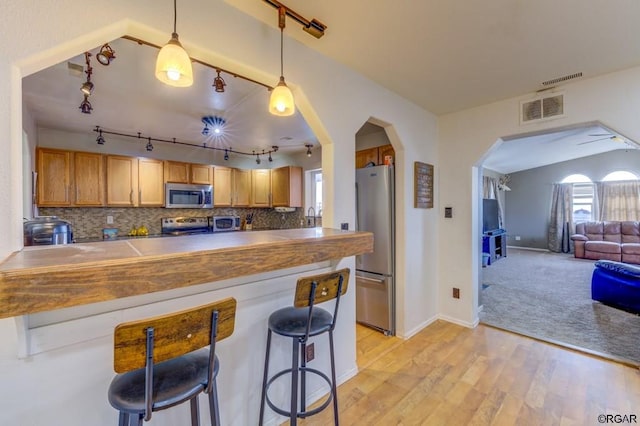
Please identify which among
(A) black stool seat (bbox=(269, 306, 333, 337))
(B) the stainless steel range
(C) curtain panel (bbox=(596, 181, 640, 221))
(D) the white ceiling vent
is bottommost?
(A) black stool seat (bbox=(269, 306, 333, 337))

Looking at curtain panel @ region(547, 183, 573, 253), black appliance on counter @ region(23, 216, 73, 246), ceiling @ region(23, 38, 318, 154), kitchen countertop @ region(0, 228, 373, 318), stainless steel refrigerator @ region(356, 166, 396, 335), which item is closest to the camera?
kitchen countertop @ region(0, 228, 373, 318)


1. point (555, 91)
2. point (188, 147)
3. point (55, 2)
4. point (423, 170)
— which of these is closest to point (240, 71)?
point (55, 2)

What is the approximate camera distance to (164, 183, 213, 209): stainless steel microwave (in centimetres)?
421

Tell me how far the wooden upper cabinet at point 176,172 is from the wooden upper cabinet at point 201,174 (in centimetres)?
8

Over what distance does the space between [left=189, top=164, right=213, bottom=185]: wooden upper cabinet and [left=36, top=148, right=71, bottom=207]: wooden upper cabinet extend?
1.50 m

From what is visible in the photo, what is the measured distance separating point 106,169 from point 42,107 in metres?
1.05

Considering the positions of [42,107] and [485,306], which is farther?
[485,306]

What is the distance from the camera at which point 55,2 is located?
1.05 m

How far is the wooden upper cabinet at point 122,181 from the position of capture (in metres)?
3.72

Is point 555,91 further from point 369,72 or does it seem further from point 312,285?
point 312,285

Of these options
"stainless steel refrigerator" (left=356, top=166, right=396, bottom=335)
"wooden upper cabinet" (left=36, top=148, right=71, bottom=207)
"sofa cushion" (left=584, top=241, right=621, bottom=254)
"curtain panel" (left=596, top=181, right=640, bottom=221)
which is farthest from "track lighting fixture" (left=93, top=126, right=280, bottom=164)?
"curtain panel" (left=596, top=181, right=640, bottom=221)

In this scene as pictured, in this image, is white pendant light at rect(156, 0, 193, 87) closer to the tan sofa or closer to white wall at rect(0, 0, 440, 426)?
white wall at rect(0, 0, 440, 426)

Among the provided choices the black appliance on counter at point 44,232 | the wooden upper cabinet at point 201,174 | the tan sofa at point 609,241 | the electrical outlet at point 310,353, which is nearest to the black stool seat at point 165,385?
the black appliance on counter at point 44,232

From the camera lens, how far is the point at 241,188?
5.04 meters
